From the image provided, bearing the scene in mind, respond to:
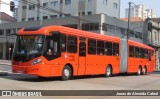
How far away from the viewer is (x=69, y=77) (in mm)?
19594

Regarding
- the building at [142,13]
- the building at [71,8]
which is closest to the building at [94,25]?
the building at [71,8]

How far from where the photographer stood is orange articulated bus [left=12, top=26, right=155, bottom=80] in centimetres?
1768

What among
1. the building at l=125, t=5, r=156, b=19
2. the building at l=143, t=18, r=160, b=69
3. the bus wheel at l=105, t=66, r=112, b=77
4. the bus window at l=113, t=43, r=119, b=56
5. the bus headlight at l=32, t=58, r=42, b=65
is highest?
the building at l=125, t=5, r=156, b=19

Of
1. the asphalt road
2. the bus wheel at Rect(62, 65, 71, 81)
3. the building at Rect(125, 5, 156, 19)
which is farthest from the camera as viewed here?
the building at Rect(125, 5, 156, 19)

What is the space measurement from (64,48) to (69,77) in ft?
5.52

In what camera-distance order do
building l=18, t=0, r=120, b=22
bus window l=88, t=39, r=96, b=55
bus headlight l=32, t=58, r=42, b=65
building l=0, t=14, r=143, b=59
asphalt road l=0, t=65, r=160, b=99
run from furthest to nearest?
building l=18, t=0, r=120, b=22 < building l=0, t=14, r=143, b=59 < bus window l=88, t=39, r=96, b=55 < bus headlight l=32, t=58, r=42, b=65 < asphalt road l=0, t=65, r=160, b=99

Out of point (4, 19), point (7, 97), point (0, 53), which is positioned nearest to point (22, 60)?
point (7, 97)

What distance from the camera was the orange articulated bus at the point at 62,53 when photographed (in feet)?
58.0

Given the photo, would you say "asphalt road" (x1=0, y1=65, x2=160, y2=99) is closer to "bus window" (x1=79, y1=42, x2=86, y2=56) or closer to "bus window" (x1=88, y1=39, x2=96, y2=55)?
"bus window" (x1=79, y1=42, x2=86, y2=56)

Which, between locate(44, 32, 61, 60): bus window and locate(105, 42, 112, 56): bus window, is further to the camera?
locate(105, 42, 112, 56): bus window

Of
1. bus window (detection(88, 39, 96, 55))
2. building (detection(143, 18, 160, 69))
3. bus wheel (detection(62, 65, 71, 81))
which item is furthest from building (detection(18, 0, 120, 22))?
bus wheel (detection(62, 65, 71, 81))

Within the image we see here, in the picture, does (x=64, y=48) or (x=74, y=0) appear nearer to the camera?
(x=64, y=48)

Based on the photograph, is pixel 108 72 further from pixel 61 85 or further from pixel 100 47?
pixel 61 85

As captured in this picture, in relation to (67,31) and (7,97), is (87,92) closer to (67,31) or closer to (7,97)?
(7,97)
